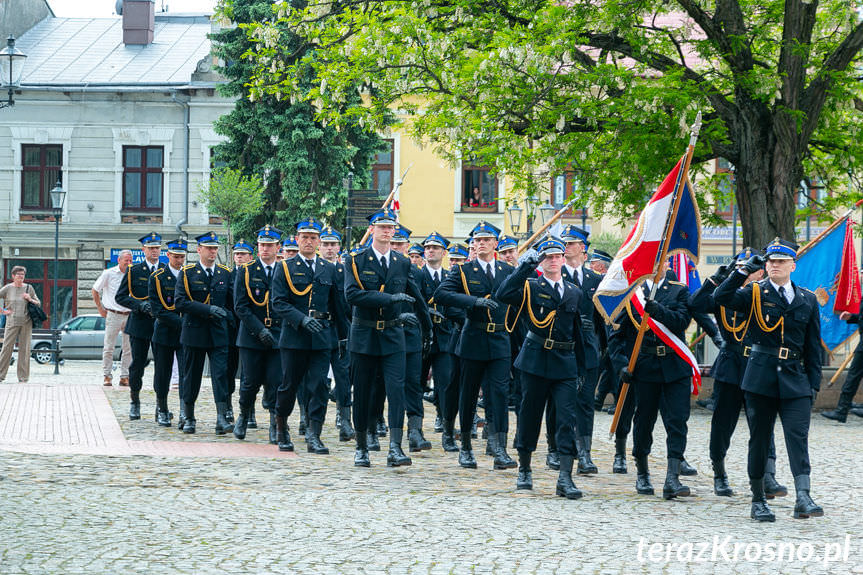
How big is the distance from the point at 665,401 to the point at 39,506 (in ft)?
15.5

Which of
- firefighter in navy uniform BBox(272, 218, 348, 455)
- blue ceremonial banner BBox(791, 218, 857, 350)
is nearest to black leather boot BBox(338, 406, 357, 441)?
firefighter in navy uniform BBox(272, 218, 348, 455)

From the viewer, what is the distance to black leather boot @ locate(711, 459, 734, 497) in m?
9.63

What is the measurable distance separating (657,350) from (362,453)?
8.96 ft

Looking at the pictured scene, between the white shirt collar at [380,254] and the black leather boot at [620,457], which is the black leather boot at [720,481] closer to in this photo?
the black leather boot at [620,457]

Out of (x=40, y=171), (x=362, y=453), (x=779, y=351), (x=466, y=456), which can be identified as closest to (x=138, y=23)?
(x=40, y=171)

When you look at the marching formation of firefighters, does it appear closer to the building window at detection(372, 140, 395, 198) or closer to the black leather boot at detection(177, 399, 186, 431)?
the black leather boot at detection(177, 399, 186, 431)

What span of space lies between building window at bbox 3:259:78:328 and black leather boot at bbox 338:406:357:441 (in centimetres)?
2974

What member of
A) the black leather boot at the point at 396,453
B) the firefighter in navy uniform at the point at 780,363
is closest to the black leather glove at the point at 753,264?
the firefighter in navy uniform at the point at 780,363

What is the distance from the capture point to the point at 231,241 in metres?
35.0

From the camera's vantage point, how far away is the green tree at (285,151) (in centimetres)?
3212

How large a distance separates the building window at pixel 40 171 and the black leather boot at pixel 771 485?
36.2m

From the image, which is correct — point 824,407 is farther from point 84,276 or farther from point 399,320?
point 84,276

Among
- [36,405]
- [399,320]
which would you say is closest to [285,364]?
[399,320]

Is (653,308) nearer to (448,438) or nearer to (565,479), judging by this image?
(565,479)
